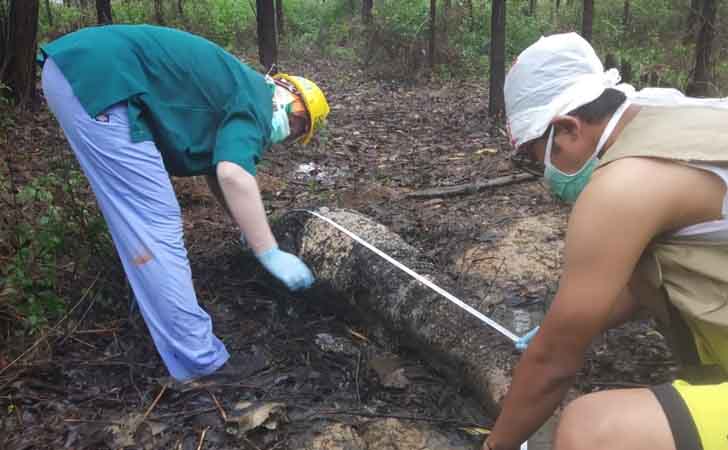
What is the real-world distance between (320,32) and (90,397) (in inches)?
590

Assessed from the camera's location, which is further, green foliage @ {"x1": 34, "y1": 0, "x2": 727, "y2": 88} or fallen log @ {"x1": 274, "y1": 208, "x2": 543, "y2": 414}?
green foliage @ {"x1": 34, "y1": 0, "x2": 727, "y2": 88}

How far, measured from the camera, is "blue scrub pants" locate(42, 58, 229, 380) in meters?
2.52

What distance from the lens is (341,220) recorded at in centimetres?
336

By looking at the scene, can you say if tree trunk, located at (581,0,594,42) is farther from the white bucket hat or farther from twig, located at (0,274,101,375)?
twig, located at (0,274,101,375)

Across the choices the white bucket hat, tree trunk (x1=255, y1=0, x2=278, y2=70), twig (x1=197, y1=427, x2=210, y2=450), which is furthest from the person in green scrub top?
tree trunk (x1=255, y1=0, x2=278, y2=70)

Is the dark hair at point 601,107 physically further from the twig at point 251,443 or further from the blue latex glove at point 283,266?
the twig at point 251,443

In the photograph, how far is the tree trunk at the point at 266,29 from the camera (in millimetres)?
7109

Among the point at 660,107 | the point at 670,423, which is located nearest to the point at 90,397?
the point at 670,423

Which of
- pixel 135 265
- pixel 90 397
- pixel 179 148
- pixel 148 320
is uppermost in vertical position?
pixel 179 148

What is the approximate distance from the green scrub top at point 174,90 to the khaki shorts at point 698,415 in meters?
1.82

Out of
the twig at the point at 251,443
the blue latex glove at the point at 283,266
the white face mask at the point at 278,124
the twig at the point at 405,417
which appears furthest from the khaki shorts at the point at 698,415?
the white face mask at the point at 278,124

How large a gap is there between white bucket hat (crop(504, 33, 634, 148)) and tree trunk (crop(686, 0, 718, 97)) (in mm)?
6005

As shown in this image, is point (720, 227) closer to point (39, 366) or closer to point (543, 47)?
point (543, 47)

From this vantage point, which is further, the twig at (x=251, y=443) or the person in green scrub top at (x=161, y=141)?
the person in green scrub top at (x=161, y=141)
